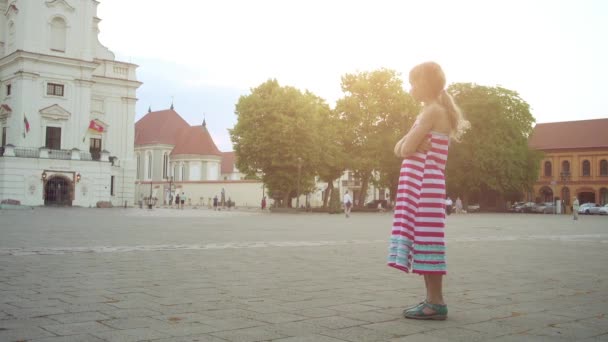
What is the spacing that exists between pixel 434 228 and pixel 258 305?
1.81 m

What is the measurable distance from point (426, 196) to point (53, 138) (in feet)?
177

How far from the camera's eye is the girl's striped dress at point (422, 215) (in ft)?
16.2

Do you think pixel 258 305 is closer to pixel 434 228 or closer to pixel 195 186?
pixel 434 228

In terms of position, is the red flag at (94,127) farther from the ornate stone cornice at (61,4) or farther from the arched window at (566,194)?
the arched window at (566,194)

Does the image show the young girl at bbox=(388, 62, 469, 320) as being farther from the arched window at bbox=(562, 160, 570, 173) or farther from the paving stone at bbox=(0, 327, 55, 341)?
the arched window at bbox=(562, 160, 570, 173)

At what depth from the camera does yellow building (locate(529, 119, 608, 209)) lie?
7969cm

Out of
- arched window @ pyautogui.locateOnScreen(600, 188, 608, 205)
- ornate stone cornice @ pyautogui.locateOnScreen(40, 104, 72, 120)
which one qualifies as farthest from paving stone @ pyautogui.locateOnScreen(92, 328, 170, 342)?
arched window @ pyautogui.locateOnScreen(600, 188, 608, 205)

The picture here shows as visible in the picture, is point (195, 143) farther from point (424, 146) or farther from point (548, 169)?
point (424, 146)

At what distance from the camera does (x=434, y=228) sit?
195 inches

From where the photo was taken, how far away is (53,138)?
175ft

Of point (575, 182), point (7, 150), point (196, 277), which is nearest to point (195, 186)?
point (7, 150)

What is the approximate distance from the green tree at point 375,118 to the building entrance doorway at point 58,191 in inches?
1004

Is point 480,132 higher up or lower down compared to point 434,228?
higher up

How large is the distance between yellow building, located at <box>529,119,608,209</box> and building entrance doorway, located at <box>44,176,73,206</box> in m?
59.2
